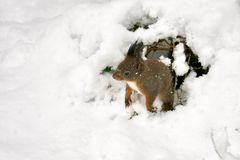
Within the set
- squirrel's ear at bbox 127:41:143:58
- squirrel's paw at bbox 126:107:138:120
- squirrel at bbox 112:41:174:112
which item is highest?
squirrel's ear at bbox 127:41:143:58

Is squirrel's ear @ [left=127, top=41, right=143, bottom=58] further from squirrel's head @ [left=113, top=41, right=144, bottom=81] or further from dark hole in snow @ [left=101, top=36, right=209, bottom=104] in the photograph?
dark hole in snow @ [left=101, top=36, right=209, bottom=104]

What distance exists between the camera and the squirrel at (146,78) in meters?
4.19

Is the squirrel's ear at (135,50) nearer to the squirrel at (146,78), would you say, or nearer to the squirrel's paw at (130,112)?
the squirrel at (146,78)

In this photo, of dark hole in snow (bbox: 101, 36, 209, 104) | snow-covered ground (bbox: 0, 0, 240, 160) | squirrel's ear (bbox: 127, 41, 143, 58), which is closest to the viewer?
snow-covered ground (bbox: 0, 0, 240, 160)

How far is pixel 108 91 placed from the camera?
467 cm

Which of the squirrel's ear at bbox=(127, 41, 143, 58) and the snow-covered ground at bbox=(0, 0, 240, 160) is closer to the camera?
the snow-covered ground at bbox=(0, 0, 240, 160)

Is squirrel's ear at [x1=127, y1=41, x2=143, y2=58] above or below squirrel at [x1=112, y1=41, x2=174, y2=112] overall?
above

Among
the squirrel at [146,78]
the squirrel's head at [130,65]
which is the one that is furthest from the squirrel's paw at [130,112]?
the squirrel's head at [130,65]

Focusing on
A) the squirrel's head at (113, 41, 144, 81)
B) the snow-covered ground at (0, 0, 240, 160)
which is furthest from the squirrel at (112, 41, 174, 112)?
the snow-covered ground at (0, 0, 240, 160)

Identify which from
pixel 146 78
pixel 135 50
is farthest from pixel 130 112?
pixel 135 50

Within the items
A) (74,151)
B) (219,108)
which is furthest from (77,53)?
(219,108)

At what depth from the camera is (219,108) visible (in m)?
4.15

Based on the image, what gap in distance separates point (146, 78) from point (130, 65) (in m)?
0.29

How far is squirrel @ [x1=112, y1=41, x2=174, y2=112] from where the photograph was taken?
419 centimetres
